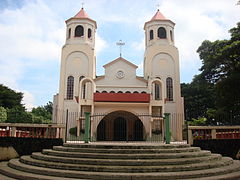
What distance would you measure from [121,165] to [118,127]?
654 inches

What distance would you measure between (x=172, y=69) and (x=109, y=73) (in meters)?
7.41

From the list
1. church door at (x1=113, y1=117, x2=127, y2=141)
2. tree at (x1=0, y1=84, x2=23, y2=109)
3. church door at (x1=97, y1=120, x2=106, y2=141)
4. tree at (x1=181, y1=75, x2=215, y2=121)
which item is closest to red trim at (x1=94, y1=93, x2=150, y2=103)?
church door at (x1=113, y1=117, x2=127, y2=141)

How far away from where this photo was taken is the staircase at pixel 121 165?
6.63m

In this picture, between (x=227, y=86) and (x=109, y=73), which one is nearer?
(x=227, y=86)

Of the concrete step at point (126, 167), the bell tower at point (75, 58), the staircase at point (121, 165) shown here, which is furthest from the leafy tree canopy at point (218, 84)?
the bell tower at point (75, 58)

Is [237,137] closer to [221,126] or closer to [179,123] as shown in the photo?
[221,126]

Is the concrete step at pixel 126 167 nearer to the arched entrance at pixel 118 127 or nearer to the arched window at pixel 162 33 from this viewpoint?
the arched entrance at pixel 118 127

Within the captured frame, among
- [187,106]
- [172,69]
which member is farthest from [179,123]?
[187,106]

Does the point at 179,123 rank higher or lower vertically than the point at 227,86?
lower

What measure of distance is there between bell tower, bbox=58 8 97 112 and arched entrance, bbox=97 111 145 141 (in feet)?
12.8

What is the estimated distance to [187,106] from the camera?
37.5 m

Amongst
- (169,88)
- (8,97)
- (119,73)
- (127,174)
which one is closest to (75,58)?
(119,73)

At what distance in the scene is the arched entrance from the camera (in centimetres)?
2291

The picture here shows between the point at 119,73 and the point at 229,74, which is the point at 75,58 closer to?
the point at 119,73
